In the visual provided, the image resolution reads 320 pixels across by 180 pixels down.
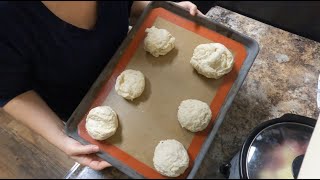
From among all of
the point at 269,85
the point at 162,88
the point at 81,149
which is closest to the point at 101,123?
the point at 81,149

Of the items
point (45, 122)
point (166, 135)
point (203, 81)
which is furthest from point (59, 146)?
point (203, 81)

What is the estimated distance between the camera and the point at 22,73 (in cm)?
72

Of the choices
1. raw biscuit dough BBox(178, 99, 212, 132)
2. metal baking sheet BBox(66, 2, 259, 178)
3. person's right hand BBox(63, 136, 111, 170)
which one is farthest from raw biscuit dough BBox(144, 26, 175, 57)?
person's right hand BBox(63, 136, 111, 170)

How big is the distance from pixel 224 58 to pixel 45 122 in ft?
1.47

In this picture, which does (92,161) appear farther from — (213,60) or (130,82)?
(213,60)

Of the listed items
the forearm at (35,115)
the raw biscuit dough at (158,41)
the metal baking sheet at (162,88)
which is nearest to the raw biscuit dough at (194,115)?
the metal baking sheet at (162,88)

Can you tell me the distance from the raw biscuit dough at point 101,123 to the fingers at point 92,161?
4 cm

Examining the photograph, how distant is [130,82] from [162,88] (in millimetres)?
88

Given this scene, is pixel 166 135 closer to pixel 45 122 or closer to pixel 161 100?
pixel 161 100

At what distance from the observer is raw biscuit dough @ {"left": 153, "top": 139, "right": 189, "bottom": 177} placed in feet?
2.10

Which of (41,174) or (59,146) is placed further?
(59,146)

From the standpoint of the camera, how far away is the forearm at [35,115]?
777 mm

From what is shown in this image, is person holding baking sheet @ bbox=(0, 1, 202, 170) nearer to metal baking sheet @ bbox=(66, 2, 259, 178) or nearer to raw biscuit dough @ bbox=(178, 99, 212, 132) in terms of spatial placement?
metal baking sheet @ bbox=(66, 2, 259, 178)

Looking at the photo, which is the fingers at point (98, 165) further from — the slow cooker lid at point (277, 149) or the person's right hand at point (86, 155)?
the slow cooker lid at point (277, 149)
